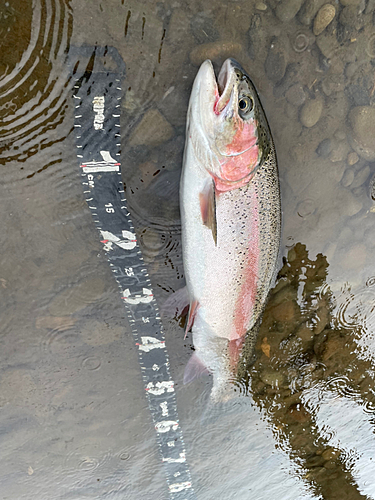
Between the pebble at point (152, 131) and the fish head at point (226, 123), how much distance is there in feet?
0.71

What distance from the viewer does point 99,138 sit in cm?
158

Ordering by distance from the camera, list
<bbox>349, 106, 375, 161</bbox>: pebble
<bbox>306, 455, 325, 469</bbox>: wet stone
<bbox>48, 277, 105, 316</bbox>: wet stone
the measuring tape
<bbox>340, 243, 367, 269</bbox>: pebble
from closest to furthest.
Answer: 1. the measuring tape
2. <bbox>349, 106, 375, 161</bbox>: pebble
3. <bbox>48, 277, 105, 316</bbox>: wet stone
4. <bbox>340, 243, 367, 269</bbox>: pebble
5. <bbox>306, 455, 325, 469</bbox>: wet stone

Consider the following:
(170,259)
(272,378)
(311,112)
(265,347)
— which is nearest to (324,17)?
(311,112)

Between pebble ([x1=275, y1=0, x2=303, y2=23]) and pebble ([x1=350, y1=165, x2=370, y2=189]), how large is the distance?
0.93 m

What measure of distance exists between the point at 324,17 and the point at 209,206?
3.79ft

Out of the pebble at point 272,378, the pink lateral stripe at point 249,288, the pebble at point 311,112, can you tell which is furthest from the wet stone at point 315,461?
the pebble at point 311,112

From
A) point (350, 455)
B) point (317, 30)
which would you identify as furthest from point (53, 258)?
point (350, 455)

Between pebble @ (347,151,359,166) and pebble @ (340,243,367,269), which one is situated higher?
pebble @ (347,151,359,166)

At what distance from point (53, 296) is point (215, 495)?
1.98 meters

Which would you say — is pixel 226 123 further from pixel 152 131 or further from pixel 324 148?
pixel 324 148

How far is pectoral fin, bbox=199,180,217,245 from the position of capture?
1443 mm

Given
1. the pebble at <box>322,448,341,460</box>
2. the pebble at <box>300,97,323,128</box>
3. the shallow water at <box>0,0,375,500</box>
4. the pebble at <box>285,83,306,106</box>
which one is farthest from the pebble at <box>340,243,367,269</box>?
the pebble at <box>322,448,341,460</box>

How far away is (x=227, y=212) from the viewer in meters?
1.52

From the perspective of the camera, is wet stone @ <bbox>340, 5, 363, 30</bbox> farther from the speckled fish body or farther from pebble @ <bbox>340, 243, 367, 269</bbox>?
pebble @ <bbox>340, 243, 367, 269</bbox>
